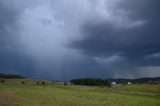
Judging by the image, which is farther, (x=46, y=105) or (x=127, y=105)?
(x=127, y=105)

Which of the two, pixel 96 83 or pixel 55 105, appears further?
pixel 96 83

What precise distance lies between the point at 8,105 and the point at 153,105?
24903 millimetres

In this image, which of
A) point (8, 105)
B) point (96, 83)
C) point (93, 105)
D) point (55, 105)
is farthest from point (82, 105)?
point (96, 83)

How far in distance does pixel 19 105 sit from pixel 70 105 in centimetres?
760

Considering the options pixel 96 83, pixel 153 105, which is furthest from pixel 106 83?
pixel 153 105

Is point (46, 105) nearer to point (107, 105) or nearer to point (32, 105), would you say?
point (32, 105)

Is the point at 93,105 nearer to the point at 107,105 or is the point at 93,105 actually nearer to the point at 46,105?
the point at 107,105

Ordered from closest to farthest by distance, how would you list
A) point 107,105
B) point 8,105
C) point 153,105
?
point 8,105 < point 107,105 < point 153,105

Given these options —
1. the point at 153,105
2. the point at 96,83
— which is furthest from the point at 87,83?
the point at 153,105

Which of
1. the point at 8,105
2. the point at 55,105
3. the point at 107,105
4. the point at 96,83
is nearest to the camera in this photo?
the point at 8,105

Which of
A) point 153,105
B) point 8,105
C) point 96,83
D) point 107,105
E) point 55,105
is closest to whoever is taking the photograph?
point 8,105

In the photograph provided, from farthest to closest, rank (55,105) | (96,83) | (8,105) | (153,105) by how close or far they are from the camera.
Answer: (96,83)
(153,105)
(55,105)
(8,105)

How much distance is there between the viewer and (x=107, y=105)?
134ft

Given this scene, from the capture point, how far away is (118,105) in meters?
41.5
